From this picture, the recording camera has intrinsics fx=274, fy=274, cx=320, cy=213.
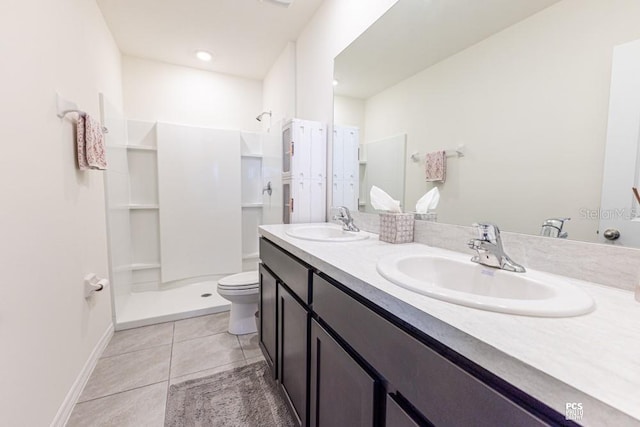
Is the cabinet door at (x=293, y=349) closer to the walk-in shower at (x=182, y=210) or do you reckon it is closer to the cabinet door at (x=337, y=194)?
the cabinet door at (x=337, y=194)

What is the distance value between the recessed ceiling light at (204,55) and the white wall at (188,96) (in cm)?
28

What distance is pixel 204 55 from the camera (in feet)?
8.96

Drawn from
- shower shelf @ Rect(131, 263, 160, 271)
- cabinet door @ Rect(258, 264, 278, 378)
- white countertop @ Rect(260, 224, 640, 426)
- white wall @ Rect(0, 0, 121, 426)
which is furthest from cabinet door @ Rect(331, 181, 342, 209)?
shower shelf @ Rect(131, 263, 160, 271)

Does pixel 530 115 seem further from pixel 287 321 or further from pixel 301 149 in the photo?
pixel 301 149

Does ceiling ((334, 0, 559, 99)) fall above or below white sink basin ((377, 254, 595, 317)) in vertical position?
above

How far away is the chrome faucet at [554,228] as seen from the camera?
790mm

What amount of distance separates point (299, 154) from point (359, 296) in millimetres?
1401

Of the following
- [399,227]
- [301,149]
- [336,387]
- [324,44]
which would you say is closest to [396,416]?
[336,387]

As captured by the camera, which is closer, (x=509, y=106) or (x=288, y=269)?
(x=509, y=106)

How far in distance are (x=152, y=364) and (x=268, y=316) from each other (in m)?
0.88

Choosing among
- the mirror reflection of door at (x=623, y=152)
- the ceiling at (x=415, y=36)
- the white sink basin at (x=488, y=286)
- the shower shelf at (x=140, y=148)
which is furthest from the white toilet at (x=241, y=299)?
the mirror reflection of door at (x=623, y=152)

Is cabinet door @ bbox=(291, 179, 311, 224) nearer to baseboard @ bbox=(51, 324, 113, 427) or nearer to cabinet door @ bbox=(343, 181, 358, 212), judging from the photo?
cabinet door @ bbox=(343, 181, 358, 212)

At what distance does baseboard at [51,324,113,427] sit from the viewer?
1.26m

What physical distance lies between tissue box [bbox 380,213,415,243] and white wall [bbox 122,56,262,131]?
259 centimetres
